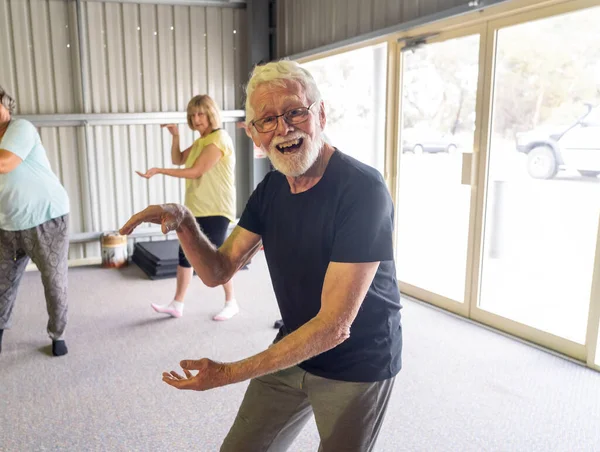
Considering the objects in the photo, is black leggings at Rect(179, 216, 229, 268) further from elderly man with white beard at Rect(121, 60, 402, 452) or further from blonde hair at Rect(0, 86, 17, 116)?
elderly man with white beard at Rect(121, 60, 402, 452)

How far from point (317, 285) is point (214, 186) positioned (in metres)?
2.46

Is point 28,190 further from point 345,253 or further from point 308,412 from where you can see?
point 345,253

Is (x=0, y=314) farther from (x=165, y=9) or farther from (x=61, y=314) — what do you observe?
(x=165, y=9)

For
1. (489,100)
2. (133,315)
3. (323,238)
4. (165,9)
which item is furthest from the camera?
(165,9)

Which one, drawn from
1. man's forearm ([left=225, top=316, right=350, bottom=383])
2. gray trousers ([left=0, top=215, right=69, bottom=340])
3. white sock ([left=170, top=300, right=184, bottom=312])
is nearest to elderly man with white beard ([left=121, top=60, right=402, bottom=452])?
man's forearm ([left=225, top=316, right=350, bottom=383])

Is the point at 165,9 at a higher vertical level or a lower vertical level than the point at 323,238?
higher

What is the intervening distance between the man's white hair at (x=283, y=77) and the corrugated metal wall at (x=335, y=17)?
8.72 feet

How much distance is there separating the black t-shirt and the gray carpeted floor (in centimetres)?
119

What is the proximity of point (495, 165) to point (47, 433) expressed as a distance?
10.6ft

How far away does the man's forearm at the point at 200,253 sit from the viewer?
1.60 meters

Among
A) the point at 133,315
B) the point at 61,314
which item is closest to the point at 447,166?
the point at 133,315

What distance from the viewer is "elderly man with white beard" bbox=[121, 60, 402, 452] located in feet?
4.03

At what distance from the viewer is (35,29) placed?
5297 mm

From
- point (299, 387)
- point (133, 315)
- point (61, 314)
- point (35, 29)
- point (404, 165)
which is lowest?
point (133, 315)
